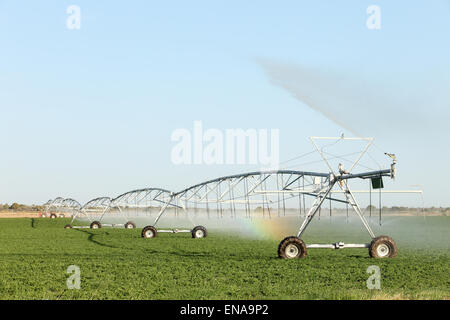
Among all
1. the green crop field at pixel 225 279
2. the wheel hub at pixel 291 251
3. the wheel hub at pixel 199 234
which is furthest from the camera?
the wheel hub at pixel 199 234

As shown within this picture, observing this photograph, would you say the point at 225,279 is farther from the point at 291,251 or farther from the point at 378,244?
the point at 378,244

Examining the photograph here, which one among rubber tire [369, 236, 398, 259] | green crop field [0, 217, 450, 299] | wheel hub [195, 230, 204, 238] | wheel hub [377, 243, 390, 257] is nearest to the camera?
green crop field [0, 217, 450, 299]

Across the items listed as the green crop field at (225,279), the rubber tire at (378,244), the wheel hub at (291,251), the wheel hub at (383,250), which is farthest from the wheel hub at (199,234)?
the wheel hub at (383,250)

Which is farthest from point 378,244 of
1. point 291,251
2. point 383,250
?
point 291,251

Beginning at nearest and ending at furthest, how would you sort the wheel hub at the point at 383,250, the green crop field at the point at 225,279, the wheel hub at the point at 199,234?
the green crop field at the point at 225,279 < the wheel hub at the point at 383,250 < the wheel hub at the point at 199,234

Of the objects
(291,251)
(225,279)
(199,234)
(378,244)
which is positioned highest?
(378,244)

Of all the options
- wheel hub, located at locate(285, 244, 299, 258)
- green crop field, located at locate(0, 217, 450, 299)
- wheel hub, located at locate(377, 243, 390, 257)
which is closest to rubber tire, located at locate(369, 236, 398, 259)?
wheel hub, located at locate(377, 243, 390, 257)

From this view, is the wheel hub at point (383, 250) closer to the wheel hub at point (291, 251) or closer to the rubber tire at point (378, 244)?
the rubber tire at point (378, 244)

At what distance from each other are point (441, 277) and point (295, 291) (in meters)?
8.97

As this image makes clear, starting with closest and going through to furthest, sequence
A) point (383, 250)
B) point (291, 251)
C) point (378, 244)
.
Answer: point (291, 251) → point (378, 244) → point (383, 250)

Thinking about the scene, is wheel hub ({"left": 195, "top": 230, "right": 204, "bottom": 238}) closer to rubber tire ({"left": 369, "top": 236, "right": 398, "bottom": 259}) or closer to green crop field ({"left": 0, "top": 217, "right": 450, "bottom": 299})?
green crop field ({"left": 0, "top": 217, "right": 450, "bottom": 299})

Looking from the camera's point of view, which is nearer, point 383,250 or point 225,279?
point 225,279

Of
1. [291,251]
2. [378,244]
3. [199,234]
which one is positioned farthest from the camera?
[199,234]

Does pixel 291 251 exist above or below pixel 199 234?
above
